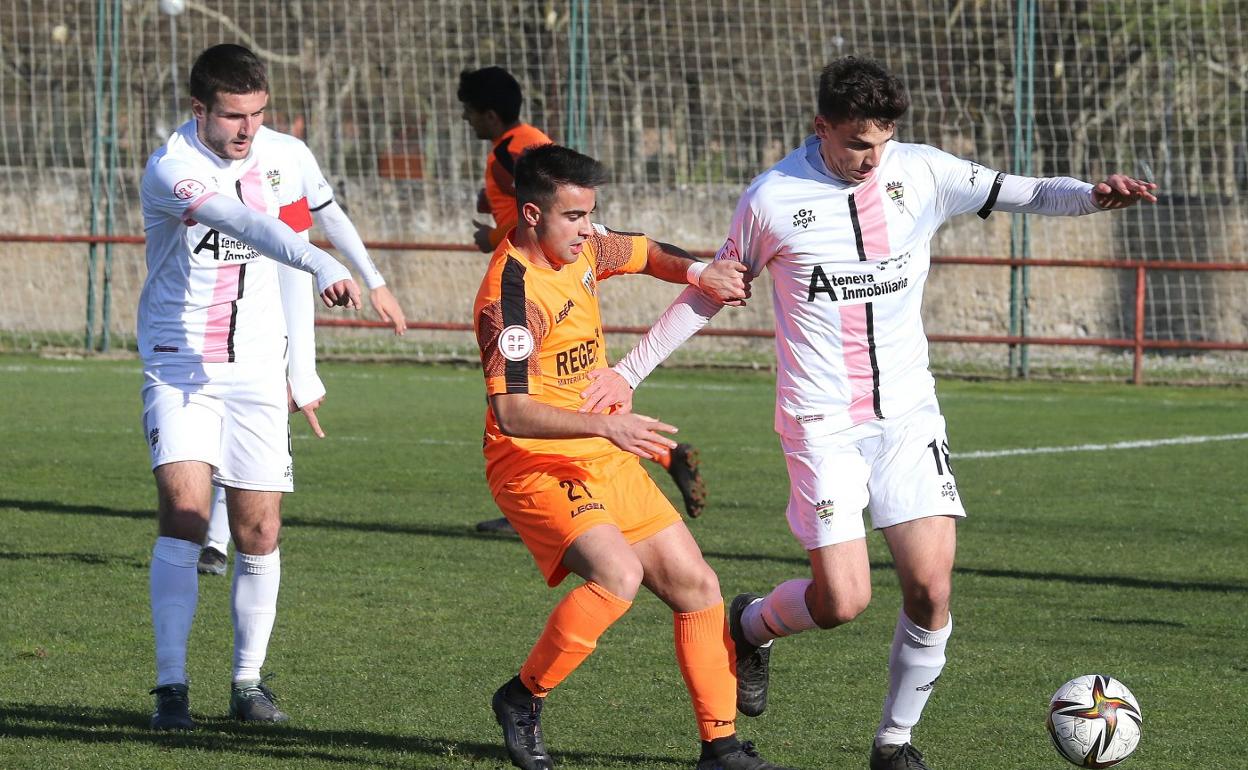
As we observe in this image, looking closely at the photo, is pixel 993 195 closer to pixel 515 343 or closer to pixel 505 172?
pixel 515 343

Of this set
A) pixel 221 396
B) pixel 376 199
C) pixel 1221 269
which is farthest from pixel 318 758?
pixel 376 199

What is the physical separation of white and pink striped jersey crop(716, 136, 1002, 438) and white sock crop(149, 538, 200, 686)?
1871 millimetres

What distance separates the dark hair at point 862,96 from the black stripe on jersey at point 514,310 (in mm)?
969

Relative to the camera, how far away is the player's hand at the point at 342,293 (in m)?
4.80

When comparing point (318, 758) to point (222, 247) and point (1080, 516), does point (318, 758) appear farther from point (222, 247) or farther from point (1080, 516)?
point (1080, 516)

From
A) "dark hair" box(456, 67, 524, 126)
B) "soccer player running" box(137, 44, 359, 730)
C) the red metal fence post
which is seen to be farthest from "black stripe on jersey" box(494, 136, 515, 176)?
the red metal fence post

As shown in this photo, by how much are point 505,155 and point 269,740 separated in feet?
14.8

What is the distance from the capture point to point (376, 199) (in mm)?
19328

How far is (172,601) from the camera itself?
17.1ft

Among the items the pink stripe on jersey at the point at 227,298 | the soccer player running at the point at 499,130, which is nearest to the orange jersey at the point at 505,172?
the soccer player running at the point at 499,130

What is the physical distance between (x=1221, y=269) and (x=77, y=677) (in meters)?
13.4

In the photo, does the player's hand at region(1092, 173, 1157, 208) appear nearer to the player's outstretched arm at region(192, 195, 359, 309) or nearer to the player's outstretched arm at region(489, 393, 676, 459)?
the player's outstretched arm at region(489, 393, 676, 459)

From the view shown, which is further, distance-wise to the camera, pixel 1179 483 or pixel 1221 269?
pixel 1221 269

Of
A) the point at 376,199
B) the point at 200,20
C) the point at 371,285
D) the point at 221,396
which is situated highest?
the point at 200,20
